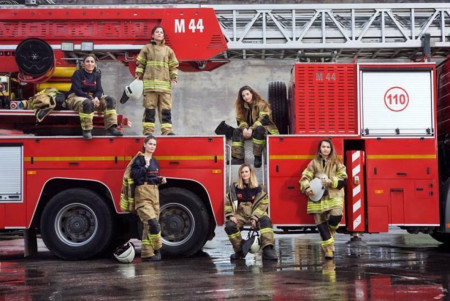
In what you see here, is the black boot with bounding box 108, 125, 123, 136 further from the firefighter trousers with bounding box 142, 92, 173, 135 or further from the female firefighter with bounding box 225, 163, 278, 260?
the female firefighter with bounding box 225, 163, 278, 260

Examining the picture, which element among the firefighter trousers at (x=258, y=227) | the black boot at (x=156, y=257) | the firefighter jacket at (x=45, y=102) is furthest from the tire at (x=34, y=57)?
the firefighter trousers at (x=258, y=227)

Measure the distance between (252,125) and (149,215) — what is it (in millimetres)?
2060

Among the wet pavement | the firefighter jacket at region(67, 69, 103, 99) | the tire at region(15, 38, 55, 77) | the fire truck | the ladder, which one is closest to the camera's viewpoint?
the wet pavement

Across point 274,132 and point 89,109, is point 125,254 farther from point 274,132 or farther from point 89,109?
point 274,132

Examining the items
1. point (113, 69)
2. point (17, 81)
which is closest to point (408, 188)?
point (17, 81)

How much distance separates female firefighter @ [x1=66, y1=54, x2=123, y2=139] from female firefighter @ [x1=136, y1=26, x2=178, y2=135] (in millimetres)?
497

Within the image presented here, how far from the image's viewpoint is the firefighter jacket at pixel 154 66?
1041cm

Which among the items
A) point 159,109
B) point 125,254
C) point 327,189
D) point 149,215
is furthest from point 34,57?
point 327,189

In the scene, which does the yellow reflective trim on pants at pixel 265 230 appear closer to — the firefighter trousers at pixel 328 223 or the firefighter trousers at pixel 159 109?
the firefighter trousers at pixel 328 223

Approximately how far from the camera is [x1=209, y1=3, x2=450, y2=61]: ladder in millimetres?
11078

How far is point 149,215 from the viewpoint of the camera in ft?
31.9

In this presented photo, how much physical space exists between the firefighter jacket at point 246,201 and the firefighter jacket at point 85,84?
2489 millimetres

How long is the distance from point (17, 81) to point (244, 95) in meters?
3.52

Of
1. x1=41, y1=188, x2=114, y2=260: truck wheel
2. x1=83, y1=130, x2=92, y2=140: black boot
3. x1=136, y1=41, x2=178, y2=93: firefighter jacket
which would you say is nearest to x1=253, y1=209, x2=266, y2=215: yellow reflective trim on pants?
x1=41, y1=188, x2=114, y2=260: truck wheel
